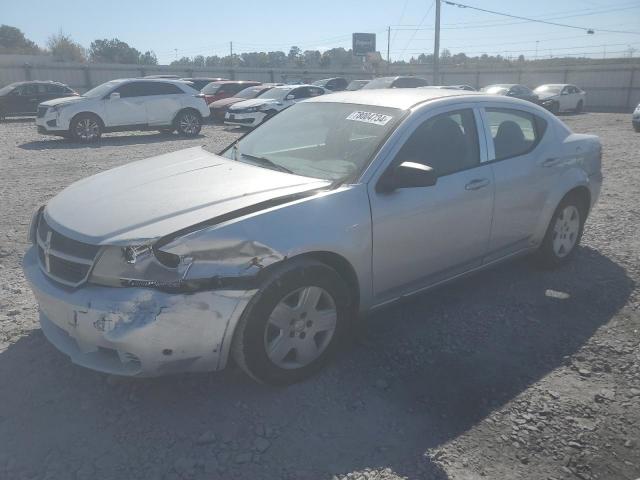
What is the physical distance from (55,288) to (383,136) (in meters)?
2.18

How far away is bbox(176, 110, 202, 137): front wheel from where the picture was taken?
15.6 meters

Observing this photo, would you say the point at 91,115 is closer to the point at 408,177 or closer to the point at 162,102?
the point at 162,102

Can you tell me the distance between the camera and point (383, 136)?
138 inches

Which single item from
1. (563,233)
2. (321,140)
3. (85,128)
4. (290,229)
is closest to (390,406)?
(290,229)

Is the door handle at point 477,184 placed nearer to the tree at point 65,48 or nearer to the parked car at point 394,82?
the parked car at point 394,82

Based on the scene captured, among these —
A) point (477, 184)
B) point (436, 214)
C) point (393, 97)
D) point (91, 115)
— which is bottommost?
point (436, 214)

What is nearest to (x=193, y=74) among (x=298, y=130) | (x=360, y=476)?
(x=298, y=130)

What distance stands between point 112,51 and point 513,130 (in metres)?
84.6

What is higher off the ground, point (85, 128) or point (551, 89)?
point (551, 89)

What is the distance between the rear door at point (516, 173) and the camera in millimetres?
4109

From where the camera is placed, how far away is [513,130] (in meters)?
4.41

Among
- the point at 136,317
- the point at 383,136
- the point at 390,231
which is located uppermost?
the point at 383,136

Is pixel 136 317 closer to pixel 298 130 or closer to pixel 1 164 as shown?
pixel 298 130

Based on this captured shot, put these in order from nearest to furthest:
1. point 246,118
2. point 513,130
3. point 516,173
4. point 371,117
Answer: point 371,117 → point 516,173 → point 513,130 → point 246,118
